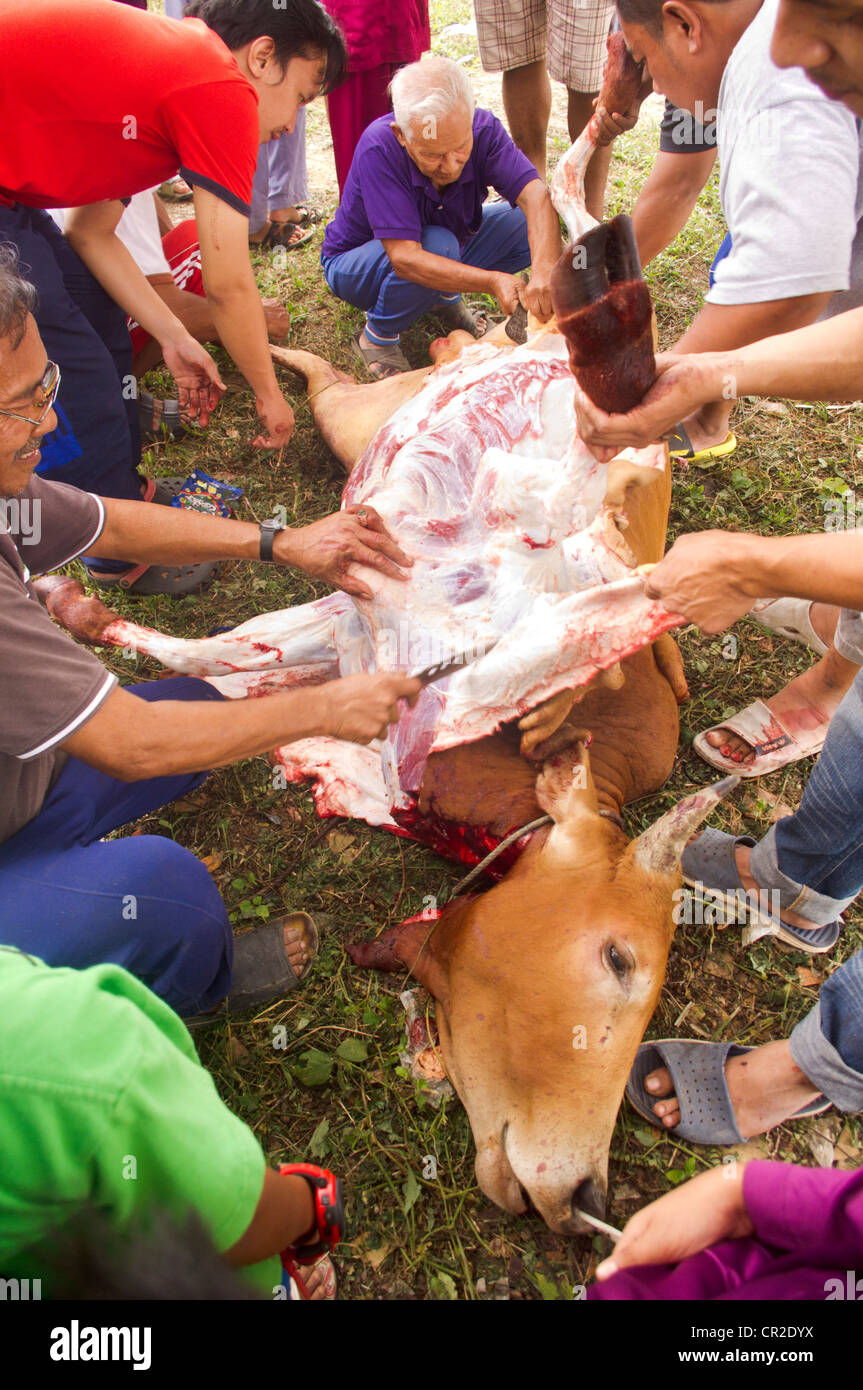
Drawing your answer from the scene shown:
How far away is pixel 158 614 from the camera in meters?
3.83

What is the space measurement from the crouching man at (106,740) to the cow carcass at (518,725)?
265 millimetres

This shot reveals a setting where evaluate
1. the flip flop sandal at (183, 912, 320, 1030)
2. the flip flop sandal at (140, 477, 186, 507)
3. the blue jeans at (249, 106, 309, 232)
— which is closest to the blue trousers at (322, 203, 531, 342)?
the blue jeans at (249, 106, 309, 232)

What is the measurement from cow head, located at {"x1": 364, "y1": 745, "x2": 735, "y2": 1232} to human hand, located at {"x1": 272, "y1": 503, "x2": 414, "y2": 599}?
3.04 ft

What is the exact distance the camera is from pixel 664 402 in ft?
7.67

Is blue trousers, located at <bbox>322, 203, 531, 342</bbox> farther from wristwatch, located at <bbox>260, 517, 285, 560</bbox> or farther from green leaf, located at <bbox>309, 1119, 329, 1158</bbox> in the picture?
green leaf, located at <bbox>309, 1119, 329, 1158</bbox>

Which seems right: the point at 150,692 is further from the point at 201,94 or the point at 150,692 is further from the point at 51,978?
the point at 201,94

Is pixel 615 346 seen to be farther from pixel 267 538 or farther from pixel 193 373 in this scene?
pixel 193 373

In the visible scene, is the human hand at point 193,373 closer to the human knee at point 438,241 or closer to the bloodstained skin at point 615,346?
the human knee at point 438,241

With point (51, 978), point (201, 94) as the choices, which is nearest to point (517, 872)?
point (51, 978)

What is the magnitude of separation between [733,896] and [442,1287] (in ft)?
5.08

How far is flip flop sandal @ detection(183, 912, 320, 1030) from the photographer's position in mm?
2777

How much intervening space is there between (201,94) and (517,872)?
284 cm

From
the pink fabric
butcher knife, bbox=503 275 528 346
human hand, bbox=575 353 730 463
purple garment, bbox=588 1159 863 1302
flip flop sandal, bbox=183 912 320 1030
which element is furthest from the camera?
the pink fabric

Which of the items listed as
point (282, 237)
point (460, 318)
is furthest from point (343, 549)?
point (282, 237)
